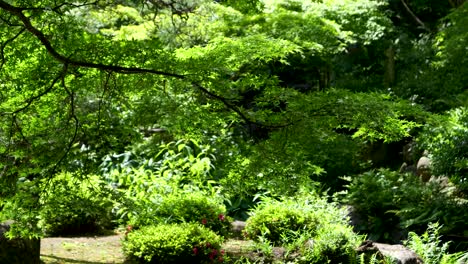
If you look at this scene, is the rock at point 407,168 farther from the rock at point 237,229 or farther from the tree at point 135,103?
the tree at point 135,103

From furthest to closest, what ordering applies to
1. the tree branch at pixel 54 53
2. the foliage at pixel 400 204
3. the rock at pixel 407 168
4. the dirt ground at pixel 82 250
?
the rock at pixel 407 168 → the foliage at pixel 400 204 → the dirt ground at pixel 82 250 → the tree branch at pixel 54 53

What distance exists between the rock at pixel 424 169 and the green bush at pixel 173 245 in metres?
4.43

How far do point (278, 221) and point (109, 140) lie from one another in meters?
3.33

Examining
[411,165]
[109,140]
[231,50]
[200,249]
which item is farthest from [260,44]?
[411,165]

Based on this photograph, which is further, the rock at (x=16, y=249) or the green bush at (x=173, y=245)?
the green bush at (x=173, y=245)

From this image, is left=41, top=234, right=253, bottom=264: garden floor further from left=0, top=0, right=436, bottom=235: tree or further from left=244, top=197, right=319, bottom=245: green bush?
left=0, top=0, right=436, bottom=235: tree

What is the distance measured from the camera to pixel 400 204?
783cm

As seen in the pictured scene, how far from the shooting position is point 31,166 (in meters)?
3.76

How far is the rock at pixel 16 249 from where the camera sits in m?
4.97

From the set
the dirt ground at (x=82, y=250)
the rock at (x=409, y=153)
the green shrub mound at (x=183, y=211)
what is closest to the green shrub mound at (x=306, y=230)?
the green shrub mound at (x=183, y=211)

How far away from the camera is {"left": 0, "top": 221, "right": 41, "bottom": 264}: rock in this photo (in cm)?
497

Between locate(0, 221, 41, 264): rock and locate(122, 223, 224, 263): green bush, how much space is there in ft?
3.38

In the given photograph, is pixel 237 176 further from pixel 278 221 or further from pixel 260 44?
pixel 278 221

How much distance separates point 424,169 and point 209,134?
166 inches
